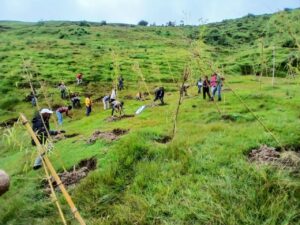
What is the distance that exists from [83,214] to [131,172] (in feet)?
6.56

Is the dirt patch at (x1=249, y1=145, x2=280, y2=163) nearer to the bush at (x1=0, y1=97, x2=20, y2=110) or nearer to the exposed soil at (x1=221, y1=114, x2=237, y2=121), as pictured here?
the exposed soil at (x1=221, y1=114, x2=237, y2=121)

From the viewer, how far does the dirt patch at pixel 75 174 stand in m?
14.1

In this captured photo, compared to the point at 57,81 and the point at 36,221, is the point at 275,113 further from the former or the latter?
the point at 57,81

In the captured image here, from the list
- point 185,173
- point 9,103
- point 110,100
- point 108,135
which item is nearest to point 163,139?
point 108,135

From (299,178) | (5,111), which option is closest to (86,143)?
(299,178)

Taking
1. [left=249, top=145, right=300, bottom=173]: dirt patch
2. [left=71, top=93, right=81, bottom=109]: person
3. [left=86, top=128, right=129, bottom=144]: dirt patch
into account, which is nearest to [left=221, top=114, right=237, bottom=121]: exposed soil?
[left=86, top=128, right=129, bottom=144]: dirt patch

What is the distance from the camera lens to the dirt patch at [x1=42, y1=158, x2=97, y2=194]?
1410cm

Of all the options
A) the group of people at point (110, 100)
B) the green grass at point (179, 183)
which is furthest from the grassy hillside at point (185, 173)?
the group of people at point (110, 100)

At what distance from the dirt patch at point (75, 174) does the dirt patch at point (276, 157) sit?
5161 millimetres

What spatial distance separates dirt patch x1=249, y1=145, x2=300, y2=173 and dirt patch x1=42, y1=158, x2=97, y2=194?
5.16m

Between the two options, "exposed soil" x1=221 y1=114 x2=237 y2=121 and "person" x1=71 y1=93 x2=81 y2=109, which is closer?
"exposed soil" x1=221 y1=114 x2=237 y2=121

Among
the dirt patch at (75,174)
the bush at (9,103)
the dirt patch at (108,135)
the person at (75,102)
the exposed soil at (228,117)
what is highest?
the exposed soil at (228,117)

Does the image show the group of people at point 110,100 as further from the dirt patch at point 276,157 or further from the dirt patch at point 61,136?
the dirt patch at point 276,157

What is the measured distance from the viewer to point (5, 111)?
4325 centimetres
